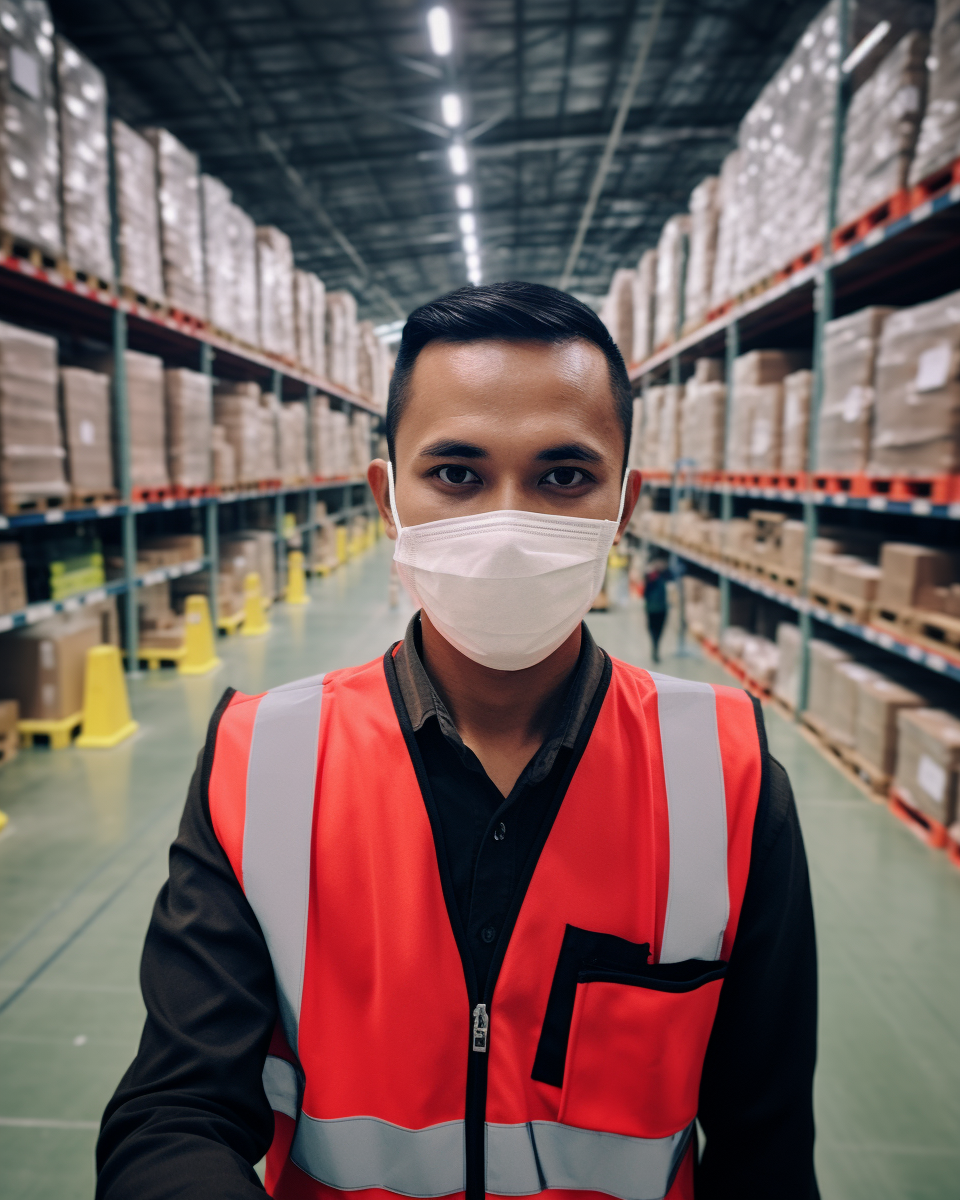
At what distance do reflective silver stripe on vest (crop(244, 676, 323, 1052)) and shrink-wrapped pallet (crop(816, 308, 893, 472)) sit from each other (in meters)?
4.16

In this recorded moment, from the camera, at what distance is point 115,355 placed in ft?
19.2

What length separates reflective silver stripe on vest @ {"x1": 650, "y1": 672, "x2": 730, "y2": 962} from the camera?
44.3 inches

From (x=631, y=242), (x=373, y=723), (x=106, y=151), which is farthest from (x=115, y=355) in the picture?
(x=631, y=242)

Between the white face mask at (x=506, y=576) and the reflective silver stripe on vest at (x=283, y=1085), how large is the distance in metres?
0.70

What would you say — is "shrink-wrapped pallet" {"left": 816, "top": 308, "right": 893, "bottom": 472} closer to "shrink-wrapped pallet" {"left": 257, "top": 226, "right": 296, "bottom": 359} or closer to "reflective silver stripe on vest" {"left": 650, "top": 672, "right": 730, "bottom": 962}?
"reflective silver stripe on vest" {"left": 650, "top": 672, "right": 730, "bottom": 962}

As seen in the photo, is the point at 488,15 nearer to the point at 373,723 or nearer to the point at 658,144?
the point at 658,144

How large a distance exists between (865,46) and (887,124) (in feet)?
2.88

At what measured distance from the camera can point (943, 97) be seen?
137 inches

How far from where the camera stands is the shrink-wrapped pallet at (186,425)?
6.79 m

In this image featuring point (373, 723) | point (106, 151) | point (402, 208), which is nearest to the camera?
point (373, 723)

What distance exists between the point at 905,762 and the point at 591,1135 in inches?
133

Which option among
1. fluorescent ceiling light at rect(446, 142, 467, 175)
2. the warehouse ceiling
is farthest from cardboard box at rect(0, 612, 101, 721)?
fluorescent ceiling light at rect(446, 142, 467, 175)

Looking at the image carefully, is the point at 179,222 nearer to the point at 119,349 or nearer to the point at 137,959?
the point at 119,349

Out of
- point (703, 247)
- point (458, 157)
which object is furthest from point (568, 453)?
point (458, 157)
